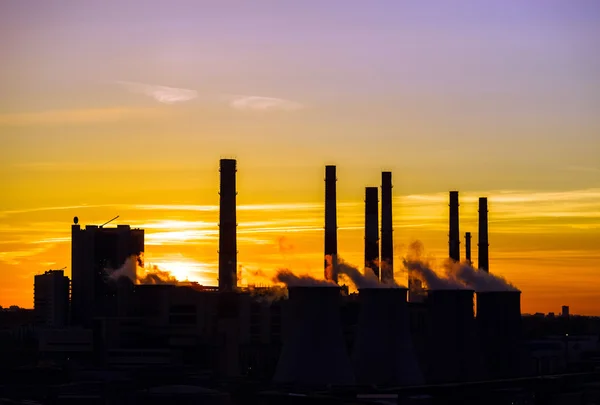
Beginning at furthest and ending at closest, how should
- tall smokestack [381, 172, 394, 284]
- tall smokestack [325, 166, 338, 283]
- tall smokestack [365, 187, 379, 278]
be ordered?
1. tall smokestack [381, 172, 394, 284]
2. tall smokestack [365, 187, 379, 278]
3. tall smokestack [325, 166, 338, 283]

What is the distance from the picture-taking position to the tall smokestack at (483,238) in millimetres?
84075

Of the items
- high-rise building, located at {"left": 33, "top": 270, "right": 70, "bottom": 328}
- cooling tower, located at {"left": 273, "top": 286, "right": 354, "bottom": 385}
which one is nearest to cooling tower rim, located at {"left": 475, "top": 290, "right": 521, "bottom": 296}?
cooling tower, located at {"left": 273, "top": 286, "right": 354, "bottom": 385}

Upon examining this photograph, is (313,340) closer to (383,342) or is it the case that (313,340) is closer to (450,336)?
(383,342)

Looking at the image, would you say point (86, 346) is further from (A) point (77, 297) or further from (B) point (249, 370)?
(A) point (77, 297)

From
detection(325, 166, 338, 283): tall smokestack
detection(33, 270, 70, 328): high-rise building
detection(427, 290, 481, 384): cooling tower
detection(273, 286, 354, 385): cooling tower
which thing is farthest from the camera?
detection(33, 270, 70, 328): high-rise building

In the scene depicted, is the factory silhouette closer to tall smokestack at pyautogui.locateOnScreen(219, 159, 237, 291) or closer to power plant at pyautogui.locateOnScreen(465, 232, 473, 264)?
tall smokestack at pyautogui.locateOnScreen(219, 159, 237, 291)

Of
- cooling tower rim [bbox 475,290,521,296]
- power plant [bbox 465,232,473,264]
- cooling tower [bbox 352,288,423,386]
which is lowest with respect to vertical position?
cooling tower [bbox 352,288,423,386]

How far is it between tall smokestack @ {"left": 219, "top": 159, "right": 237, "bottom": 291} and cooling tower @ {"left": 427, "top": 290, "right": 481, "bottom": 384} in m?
10.1

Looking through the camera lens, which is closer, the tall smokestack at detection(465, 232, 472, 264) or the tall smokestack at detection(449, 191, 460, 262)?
the tall smokestack at detection(449, 191, 460, 262)

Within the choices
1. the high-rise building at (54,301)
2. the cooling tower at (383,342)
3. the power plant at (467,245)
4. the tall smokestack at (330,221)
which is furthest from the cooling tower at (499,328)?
the high-rise building at (54,301)

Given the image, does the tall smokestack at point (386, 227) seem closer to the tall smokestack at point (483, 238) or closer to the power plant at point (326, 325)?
the power plant at point (326, 325)

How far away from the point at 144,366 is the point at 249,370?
632cm

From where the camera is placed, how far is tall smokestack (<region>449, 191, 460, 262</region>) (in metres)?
81.7

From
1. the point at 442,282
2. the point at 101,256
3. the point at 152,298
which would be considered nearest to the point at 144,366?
the point at 152,298
